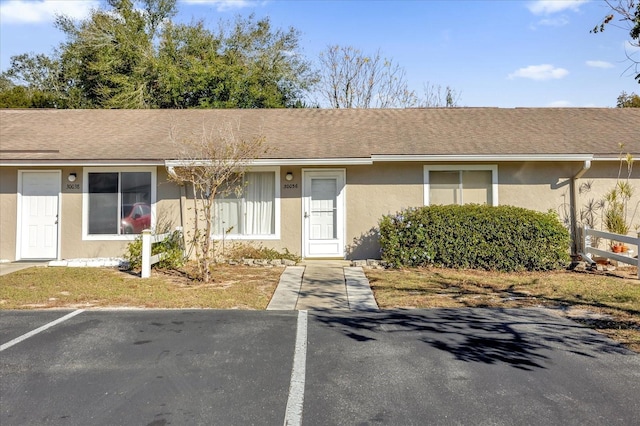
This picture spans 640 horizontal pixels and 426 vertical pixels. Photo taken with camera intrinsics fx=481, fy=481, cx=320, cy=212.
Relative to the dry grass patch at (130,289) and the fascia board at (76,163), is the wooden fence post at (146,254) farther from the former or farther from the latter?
the fascia board at (76,163)

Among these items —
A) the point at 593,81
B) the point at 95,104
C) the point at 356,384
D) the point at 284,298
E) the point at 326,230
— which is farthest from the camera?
the point at 95,104

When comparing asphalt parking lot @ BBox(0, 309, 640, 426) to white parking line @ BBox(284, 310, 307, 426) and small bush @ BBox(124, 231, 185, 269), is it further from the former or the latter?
small bush @ BBox(124, 231, 185, 269)

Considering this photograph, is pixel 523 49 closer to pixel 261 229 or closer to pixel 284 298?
pixel 261 229

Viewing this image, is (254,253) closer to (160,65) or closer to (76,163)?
(76,163)

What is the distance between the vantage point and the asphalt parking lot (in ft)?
12.5

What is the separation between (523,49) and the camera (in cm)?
1678

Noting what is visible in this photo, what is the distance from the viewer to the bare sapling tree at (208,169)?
9.54 meters

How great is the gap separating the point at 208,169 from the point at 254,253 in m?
2.93

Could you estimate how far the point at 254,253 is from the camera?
38.6 ft

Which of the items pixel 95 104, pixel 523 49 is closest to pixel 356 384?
pixel 523 49

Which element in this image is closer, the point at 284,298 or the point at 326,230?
the point at 284,298

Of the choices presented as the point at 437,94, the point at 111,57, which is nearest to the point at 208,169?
the point at 111,57

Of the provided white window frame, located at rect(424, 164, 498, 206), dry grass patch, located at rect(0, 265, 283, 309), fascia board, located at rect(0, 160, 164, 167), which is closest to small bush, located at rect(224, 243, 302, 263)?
dry grass patch, located at rect(0, 265, 283, 309)

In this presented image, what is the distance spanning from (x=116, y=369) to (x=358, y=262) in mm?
7246
